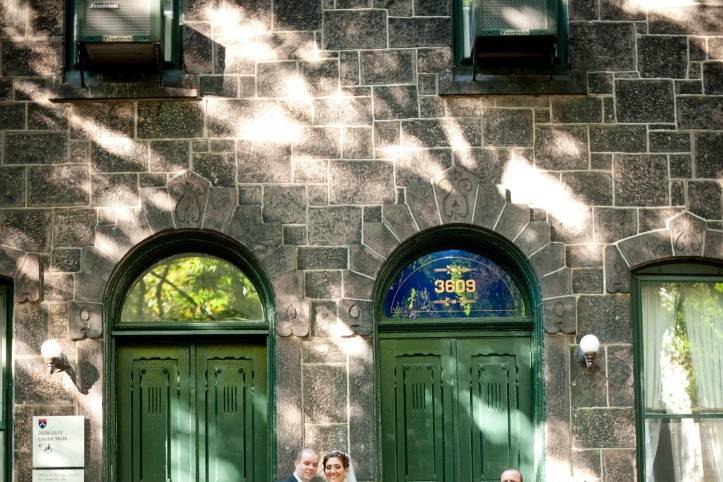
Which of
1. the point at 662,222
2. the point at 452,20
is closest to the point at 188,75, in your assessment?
the point at 452,20

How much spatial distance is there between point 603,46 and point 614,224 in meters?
1.45

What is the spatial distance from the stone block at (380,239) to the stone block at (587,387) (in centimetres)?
166

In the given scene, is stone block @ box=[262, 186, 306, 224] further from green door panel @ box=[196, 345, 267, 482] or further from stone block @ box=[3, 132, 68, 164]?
stone block @ box=[3, 132, 68, 164]

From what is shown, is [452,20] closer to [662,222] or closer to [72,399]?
[662,222]

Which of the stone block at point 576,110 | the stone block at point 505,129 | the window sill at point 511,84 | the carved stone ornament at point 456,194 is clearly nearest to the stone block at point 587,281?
the carved stone ornament at point 456,194

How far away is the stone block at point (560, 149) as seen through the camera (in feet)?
28.2

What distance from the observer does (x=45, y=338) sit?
8375 mm

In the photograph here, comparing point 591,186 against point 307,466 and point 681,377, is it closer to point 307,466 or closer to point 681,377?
point 681,377

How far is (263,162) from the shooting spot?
858cm

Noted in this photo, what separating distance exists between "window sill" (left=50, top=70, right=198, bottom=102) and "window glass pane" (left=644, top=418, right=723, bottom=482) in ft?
14.8

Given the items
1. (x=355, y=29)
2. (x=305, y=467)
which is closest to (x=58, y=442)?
(x=305, y=467)

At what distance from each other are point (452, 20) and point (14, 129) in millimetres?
3619

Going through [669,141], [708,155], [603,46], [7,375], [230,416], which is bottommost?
[230,416]

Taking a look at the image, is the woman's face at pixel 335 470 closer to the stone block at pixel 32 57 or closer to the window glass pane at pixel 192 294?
the window glass pane at pixel 192 294
